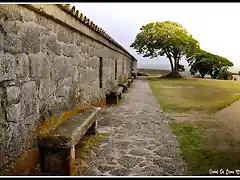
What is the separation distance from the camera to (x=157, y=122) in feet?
22.0

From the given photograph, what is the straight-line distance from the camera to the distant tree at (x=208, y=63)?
1184 inches

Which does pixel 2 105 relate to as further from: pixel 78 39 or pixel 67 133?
pixel 78 39

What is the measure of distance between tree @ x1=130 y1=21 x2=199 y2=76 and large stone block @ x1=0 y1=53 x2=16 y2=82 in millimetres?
24569

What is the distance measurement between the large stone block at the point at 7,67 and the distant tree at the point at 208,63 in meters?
29.5

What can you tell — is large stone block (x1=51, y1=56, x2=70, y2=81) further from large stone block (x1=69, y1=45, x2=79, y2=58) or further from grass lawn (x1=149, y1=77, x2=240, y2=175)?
grass lawn (x1=149, y1=77, x2=240, y2=175)

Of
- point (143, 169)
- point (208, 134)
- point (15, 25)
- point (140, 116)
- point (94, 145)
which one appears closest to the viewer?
point (15, 25)

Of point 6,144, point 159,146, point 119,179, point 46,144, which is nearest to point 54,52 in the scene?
point 46,144

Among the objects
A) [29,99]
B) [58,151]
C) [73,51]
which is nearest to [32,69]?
[29,99]

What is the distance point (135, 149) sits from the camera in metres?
4.60

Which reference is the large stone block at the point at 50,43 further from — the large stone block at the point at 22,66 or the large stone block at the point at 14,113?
the large stone block at the point at 14,113

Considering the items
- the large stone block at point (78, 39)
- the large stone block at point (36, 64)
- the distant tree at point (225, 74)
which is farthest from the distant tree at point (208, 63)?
the large stone block at point (36, 64)

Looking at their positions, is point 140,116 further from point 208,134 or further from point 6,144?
point 6,144

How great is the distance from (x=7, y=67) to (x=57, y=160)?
4.55ft

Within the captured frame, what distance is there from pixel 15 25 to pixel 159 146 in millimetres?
3272
